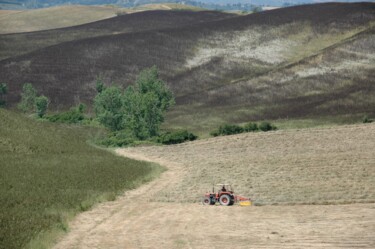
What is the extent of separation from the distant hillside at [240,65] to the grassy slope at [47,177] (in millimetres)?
31868

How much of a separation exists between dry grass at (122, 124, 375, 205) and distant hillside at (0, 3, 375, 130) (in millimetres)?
21843

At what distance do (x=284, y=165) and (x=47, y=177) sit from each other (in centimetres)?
1951

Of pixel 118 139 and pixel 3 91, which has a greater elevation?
pixel 118 139

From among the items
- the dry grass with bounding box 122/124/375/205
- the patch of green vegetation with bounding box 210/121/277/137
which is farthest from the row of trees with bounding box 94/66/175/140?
the dry grass with bounding box 122/124/375/205

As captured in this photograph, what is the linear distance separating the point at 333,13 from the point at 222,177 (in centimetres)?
11513

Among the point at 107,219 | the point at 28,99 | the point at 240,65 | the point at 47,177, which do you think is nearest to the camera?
the point at 107,219

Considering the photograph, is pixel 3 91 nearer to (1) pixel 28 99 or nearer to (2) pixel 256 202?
(1) pixel 28 99

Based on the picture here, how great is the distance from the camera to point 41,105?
352 ft

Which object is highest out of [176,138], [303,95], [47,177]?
[47,177]

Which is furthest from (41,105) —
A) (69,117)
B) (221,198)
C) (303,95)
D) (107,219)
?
(107,219)

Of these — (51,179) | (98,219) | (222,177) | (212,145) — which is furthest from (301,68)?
(98,219)

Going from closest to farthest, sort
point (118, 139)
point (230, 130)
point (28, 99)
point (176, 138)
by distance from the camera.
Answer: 1. point (176, 138)
2. point (230, 130)
3. point (118, 139)
4. point (28, 99)

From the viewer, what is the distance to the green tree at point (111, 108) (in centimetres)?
9156

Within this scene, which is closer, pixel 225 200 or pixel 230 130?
pixel 225 200
